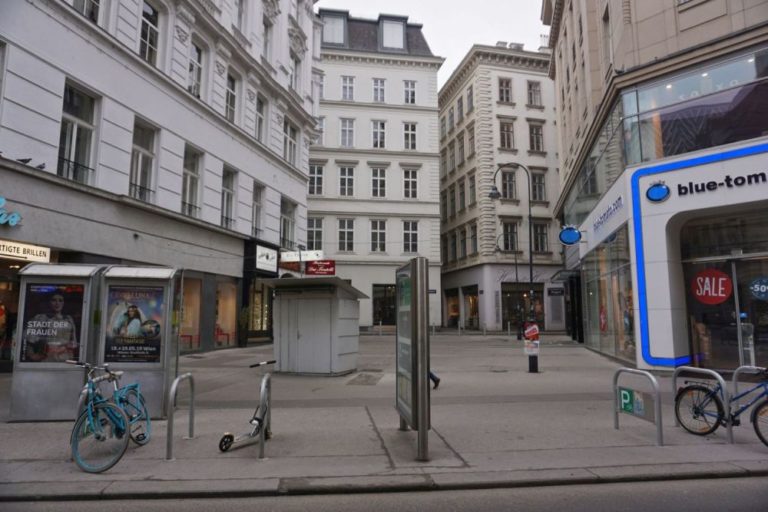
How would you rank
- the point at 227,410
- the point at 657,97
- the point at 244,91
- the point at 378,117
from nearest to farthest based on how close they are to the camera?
the point at 227,410
the point at 657,97
the point at 244,91
the point at 378,117

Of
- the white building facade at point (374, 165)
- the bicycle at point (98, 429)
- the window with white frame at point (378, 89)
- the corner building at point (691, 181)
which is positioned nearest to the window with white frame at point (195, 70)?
the corner building at point (691, 181)

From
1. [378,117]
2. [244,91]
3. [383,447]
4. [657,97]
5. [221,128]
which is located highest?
[378,117]

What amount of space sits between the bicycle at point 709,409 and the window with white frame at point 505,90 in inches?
1590

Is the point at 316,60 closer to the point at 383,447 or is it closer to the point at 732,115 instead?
the point at 732,115

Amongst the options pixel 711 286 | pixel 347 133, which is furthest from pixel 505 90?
pixel 711 286

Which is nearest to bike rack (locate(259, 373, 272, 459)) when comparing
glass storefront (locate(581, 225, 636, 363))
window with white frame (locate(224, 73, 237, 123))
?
glass storefront (locate(581, 225, 636, 363))

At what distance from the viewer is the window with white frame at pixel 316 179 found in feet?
142

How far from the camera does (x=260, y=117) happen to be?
1065 inches

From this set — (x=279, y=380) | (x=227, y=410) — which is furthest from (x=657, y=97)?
(x=227, y=410)

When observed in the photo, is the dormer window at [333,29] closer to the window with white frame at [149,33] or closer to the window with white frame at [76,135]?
the window with white frame at [149,33]

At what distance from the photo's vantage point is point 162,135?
61.9ft

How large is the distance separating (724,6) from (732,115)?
2976 millimetres

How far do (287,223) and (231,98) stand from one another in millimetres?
8390

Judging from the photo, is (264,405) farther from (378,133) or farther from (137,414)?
(378,133)
